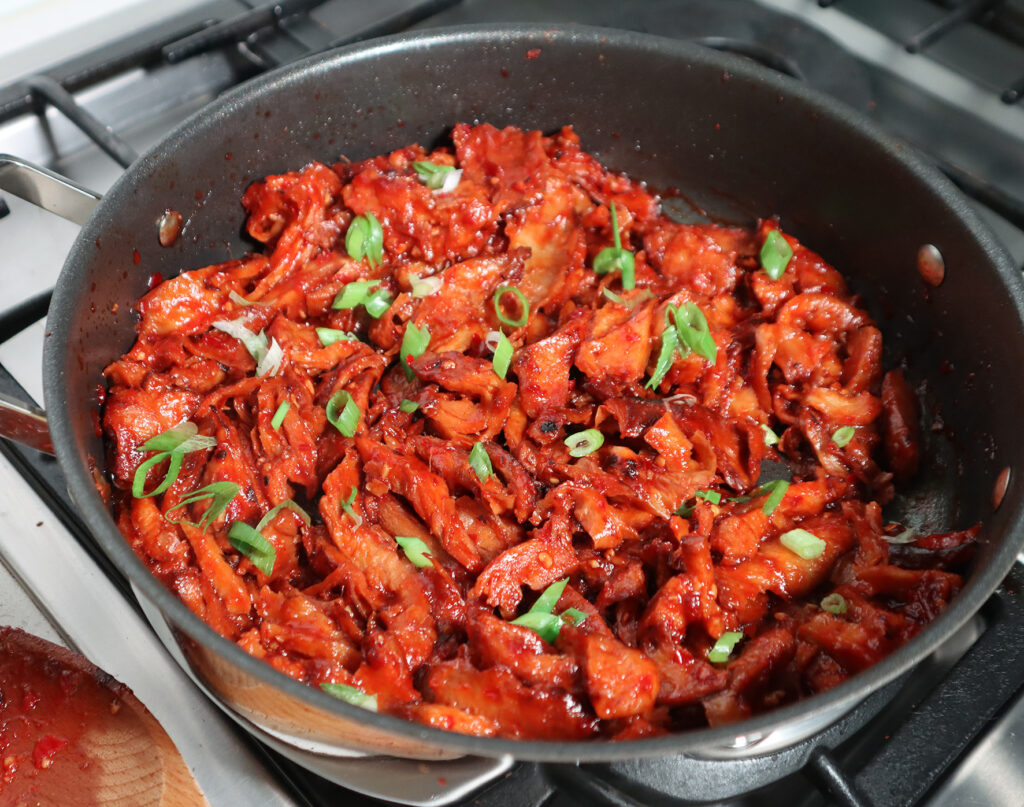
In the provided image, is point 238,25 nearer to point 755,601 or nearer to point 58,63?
point 58,63

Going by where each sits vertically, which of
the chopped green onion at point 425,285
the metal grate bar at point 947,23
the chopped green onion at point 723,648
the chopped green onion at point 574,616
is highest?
the metal grate bar at point 947,23

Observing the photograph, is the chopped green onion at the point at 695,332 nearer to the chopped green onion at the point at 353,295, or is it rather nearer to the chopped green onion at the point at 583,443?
the chopped green onion at the point at 583,443

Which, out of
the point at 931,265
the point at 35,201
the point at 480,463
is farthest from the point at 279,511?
the point at 931,265

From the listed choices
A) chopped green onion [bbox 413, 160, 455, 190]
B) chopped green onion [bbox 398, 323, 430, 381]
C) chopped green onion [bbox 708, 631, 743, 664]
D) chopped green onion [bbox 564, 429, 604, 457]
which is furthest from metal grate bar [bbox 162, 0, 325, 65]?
chopped green onion [bbox 708, 631, 743, 664]

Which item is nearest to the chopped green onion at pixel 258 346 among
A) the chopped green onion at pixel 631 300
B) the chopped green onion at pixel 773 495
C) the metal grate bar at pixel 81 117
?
the metal grate bar at pixel 81 117

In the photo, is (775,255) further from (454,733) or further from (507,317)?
(454,733)

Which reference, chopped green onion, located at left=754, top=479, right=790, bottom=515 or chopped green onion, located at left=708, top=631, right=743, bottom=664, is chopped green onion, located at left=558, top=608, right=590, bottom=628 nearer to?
chopped green onion, located at left=708, top=631, right=743, bottom=664
